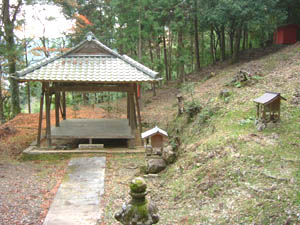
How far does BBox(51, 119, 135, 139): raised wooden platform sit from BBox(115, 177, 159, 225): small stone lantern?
7.07 metres

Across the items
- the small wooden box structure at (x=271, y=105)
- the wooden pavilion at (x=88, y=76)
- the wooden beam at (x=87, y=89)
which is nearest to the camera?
the small wooden box structure at (x=271, y=105)

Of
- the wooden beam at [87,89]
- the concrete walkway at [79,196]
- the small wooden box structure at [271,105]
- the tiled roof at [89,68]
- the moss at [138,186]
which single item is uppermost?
the tiled roof at [89,68]

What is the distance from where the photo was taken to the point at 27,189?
6.81 metres

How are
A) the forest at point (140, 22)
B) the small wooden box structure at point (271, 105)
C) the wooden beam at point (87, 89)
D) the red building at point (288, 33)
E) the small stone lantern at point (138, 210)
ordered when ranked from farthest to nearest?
the red building at point (288, 33), the forest at point (140, 22), the wooden beam at point (87, 89), the small wooden box structure at point (271, 105), the small stone lantern at point (138, 210)

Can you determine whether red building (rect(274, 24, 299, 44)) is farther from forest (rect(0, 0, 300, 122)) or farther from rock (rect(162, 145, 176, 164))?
rock (rect(162, 145, 176, 164))

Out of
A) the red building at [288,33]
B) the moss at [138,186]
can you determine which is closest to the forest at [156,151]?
the moss at [138,186]

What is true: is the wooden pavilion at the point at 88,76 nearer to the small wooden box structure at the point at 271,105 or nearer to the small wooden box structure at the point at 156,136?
the small wooden box structure at the point at 156,136

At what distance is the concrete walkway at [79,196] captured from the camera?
17.9 feet

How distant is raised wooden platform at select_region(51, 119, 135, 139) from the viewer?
33.8ft

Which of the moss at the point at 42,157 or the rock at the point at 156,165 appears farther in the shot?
the moss at the point at 42,157

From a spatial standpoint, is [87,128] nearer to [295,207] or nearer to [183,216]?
[183,216]

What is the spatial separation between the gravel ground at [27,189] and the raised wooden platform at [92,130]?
1595 mm

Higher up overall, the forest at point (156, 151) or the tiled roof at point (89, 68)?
the tiled roof at point (89, 68)

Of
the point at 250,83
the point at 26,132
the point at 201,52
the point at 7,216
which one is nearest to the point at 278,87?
the point at 250,83
